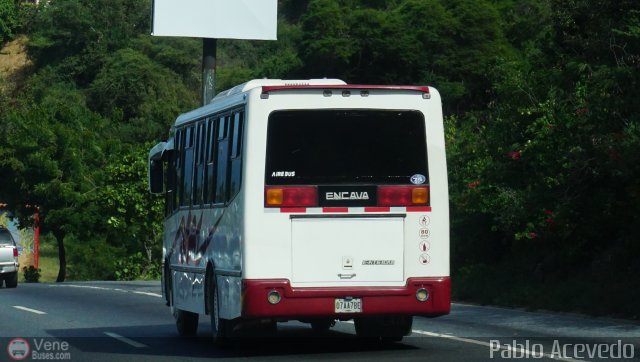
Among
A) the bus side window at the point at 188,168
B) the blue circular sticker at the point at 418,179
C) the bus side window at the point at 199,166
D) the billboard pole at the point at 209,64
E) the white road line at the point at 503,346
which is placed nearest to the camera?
the white road line at the point at 503,346

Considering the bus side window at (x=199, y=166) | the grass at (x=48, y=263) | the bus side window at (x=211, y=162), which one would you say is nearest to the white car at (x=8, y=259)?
the bus side window at (x=199, y=166)

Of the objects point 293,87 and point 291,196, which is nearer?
point 291,196

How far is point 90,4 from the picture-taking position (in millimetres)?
105000

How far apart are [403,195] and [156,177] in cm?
604

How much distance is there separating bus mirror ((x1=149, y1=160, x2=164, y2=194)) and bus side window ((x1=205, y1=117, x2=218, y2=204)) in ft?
10.5

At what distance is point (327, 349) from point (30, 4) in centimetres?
11246

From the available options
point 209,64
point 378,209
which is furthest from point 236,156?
point 209,64

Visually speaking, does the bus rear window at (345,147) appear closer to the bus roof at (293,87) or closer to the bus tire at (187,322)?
the bus roof at (293,87)

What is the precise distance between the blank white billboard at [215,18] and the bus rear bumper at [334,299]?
1929cm

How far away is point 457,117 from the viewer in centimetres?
5191

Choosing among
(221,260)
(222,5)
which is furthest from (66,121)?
(221,260)

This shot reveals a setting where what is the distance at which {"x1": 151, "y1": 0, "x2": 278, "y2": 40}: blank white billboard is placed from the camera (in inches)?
1315

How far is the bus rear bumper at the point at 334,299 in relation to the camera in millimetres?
14719

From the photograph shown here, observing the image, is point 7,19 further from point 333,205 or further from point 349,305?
point 349,305
